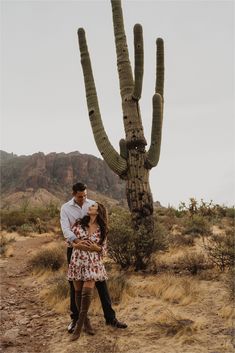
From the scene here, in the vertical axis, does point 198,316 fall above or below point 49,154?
below

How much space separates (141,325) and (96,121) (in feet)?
15.5

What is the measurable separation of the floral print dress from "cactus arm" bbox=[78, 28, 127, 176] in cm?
349

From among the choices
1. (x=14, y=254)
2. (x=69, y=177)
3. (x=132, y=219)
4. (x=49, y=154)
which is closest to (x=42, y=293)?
(x=132, y=219)

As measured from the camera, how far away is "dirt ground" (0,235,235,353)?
4.09 metres

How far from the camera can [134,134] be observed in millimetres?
8078

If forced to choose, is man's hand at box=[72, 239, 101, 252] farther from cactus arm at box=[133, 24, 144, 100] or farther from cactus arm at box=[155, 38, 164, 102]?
cactus arm at box=[155, 38, 164, 102]

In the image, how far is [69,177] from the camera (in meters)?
76.1

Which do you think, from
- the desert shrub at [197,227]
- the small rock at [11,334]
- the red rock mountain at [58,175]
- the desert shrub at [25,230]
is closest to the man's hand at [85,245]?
the small rock at [11,334]

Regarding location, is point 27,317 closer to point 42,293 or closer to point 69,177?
point 42,293

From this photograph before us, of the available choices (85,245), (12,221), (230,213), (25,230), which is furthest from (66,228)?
(12,221)

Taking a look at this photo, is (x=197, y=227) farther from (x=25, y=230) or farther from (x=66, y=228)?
(x=25, y=230)

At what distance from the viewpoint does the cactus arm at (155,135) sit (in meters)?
7.96

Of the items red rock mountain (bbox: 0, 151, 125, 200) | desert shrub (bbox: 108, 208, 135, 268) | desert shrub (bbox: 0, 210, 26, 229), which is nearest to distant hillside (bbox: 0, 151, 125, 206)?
red rock mountain (bbox: 0, 151, 125, 200)

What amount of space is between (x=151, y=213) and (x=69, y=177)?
69052 mm
